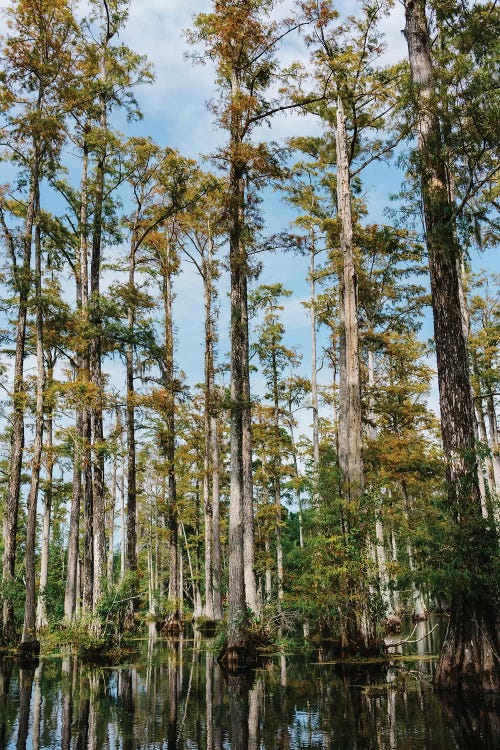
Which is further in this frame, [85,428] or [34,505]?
[85,428]

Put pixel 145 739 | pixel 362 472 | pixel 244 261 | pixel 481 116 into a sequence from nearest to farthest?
pixel 145 739 → pixel 481 116 → pixel 362 472 → pixel 244 261

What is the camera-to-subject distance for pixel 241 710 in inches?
302

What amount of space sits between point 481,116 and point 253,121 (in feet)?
21.1

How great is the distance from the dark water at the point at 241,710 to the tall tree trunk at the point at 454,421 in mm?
708

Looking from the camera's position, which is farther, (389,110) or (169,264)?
(169,264)

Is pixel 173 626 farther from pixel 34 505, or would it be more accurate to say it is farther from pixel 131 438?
pixel 34 505

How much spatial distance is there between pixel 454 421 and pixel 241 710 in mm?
5339

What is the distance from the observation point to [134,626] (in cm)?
1894

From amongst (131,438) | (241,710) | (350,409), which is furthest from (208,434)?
(241,710)

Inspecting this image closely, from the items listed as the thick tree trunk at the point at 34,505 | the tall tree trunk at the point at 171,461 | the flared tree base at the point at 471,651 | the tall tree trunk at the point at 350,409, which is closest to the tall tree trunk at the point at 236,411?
the tall tree trunk at the point at 350,409

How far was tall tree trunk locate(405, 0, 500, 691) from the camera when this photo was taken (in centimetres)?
824

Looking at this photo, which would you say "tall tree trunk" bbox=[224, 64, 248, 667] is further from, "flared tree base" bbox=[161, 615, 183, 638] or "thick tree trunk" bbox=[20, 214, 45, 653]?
"flared tree base" bbox=[161, 615, 183, 638]

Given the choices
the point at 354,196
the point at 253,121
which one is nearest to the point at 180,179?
the point at 253,121

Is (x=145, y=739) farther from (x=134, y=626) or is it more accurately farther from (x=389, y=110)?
(x=389, y=110)
